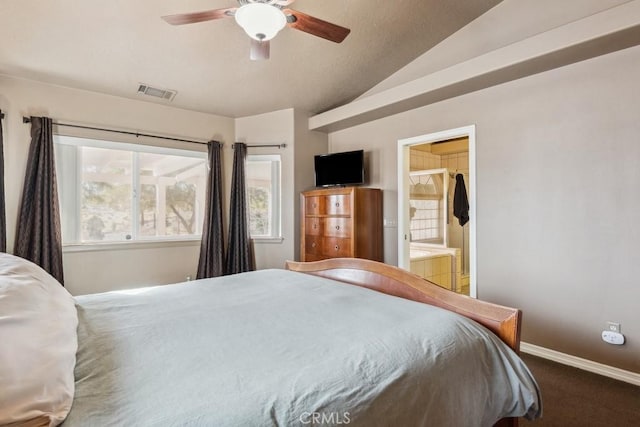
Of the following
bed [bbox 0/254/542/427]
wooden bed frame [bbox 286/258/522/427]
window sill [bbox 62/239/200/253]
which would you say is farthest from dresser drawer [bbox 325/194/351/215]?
bed [bbox 0/254/542/427]

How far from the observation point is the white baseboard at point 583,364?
2.34m

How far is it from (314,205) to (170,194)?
1851mm

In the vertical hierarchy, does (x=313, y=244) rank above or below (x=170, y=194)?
below

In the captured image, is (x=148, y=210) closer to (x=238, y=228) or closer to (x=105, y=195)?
(x=105, y=195)

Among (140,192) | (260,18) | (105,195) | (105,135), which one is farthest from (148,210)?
(260,18)

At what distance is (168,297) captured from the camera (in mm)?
1871

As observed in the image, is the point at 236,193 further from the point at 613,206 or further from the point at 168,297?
the point at 613,206

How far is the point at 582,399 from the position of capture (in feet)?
6.89

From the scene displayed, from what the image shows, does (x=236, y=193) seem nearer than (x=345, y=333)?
No

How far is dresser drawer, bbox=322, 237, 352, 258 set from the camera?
3857 millimetres

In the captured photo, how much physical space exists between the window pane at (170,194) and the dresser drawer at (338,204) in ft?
5.66

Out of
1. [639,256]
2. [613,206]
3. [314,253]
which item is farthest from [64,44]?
[639,256]

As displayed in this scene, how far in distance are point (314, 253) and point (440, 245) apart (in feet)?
7.31

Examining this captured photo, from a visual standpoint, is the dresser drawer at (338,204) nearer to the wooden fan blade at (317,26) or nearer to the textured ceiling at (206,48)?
the textured ceiling at (206,48)
